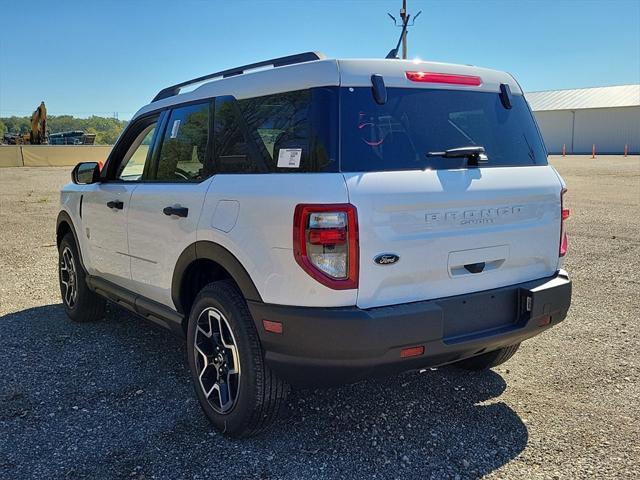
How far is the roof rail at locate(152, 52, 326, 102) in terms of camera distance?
3229 mm

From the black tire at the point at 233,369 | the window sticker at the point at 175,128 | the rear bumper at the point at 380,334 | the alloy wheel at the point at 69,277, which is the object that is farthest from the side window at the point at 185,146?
the alloy wheel at the point at 69,277

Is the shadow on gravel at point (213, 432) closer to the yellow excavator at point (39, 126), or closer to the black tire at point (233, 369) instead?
the black tire at point (233, 369)

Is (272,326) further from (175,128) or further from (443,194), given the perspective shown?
(175,128)

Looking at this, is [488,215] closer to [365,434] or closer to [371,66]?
[371,66]

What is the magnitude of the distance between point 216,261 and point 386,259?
38.3 inches

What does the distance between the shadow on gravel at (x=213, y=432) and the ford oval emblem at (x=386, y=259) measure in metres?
1.07

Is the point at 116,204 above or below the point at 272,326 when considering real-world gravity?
above

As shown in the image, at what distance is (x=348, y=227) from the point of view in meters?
2.64

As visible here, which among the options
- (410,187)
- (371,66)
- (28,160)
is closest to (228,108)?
(371,66)

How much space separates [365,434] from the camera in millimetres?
→ 3309

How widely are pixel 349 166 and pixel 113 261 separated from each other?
8.22ft

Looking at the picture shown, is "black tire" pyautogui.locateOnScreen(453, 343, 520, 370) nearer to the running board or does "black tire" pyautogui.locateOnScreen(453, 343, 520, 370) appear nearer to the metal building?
the running board

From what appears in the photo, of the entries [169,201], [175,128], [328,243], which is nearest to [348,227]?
[328,243]

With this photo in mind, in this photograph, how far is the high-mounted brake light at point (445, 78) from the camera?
10.2 feet
